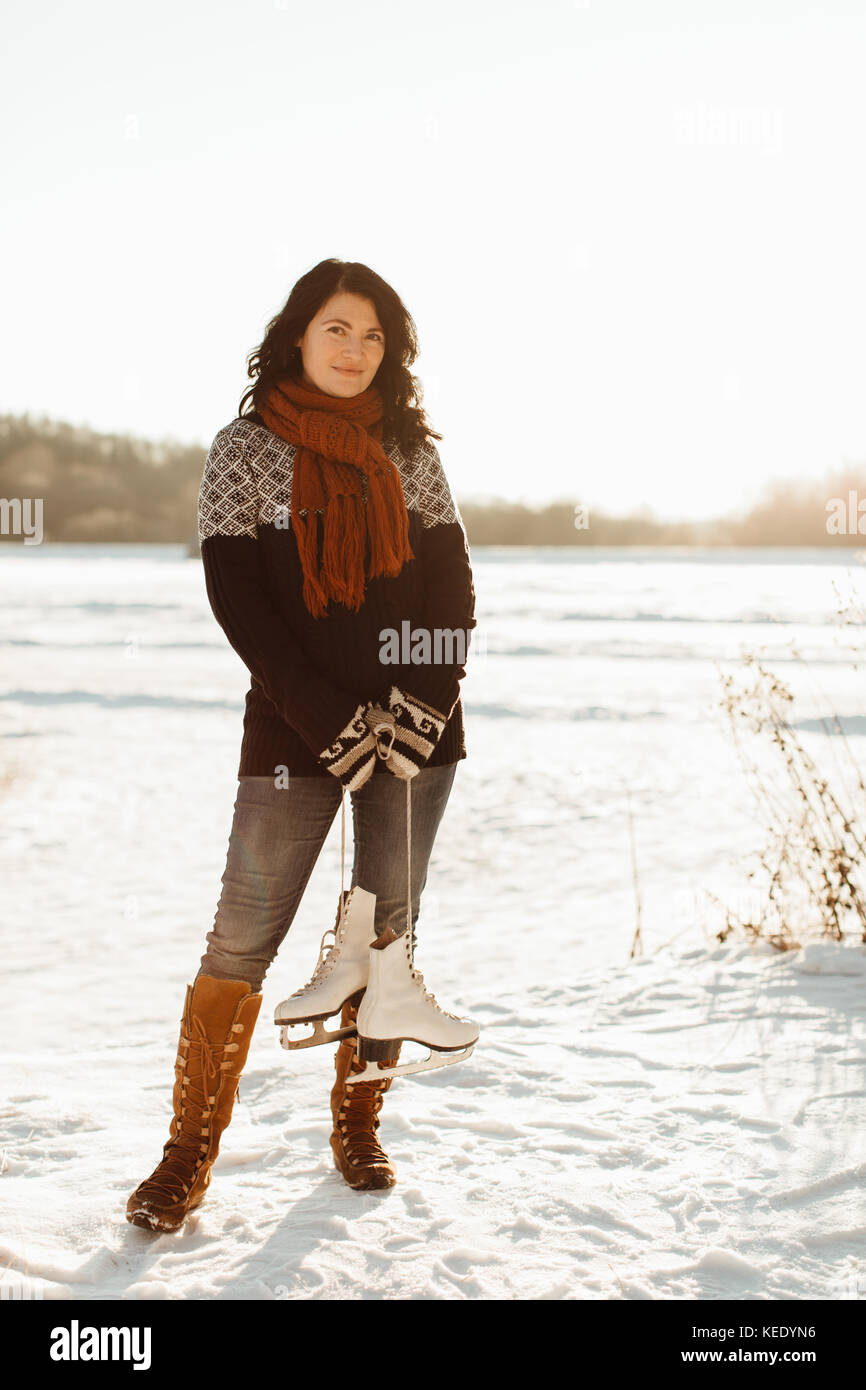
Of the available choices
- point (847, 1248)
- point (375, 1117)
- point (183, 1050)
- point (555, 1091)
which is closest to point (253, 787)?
point (183, 1050)

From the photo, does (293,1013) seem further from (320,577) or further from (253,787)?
(320,577)

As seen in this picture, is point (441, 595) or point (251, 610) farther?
point (441, 595)

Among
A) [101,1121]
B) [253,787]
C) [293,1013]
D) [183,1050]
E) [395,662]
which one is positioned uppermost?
[395,662]

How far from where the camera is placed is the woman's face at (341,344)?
7.78 ft

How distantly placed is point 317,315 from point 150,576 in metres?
29.6

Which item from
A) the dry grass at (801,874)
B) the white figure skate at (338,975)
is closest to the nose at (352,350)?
the white figure skate at (338,975)

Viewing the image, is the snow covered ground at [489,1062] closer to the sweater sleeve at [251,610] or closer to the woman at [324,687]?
the woman at [324,687]

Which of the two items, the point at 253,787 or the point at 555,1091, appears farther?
the point at 555,1091

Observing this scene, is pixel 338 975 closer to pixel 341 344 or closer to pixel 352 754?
pixel 352 754

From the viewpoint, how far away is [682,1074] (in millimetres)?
3090

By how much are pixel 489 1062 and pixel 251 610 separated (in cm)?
163

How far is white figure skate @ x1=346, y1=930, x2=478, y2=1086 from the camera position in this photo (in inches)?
87.9

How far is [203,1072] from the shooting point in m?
2.35

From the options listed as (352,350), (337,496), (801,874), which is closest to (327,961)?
(337,496)
